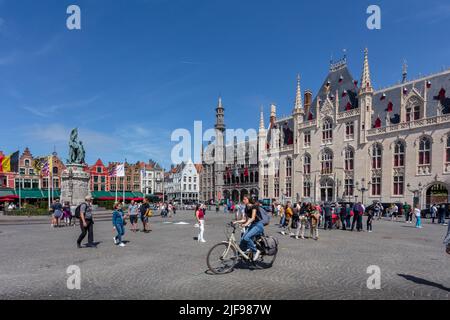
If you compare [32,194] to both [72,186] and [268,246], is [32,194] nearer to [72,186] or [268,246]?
[72,186]

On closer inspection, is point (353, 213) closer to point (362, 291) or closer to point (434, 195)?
point (362, 291)

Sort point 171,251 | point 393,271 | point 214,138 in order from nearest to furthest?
point 393,271
point 171,251
point 214,138

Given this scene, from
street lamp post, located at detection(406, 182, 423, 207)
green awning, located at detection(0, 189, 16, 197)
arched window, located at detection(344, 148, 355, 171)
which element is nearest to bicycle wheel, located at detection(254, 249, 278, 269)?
street lamp post, located at detection(406, 182, 423, 207)

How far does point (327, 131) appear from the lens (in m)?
52.3

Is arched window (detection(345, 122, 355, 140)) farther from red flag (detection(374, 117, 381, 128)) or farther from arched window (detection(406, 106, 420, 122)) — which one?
arched window (detection(406, 106, 420, 122))

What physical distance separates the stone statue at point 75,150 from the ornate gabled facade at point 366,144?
36643mm

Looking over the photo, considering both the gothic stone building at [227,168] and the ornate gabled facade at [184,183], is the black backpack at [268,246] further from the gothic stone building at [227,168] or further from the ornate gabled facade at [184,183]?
the ornate gabled facade at [184,183]

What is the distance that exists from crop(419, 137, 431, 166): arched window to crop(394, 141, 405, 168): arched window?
2.32m

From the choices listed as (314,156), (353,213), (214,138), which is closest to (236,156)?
(214,138)

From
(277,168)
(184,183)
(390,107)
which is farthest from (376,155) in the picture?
(184,183)

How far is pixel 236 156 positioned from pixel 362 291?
74298mm

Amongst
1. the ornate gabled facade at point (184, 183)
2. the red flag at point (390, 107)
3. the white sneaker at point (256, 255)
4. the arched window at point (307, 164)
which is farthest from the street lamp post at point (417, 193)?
the ornate gabled facade at point (184, 183)

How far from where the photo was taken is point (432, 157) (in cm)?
3822

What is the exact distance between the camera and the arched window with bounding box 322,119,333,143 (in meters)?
51.6
